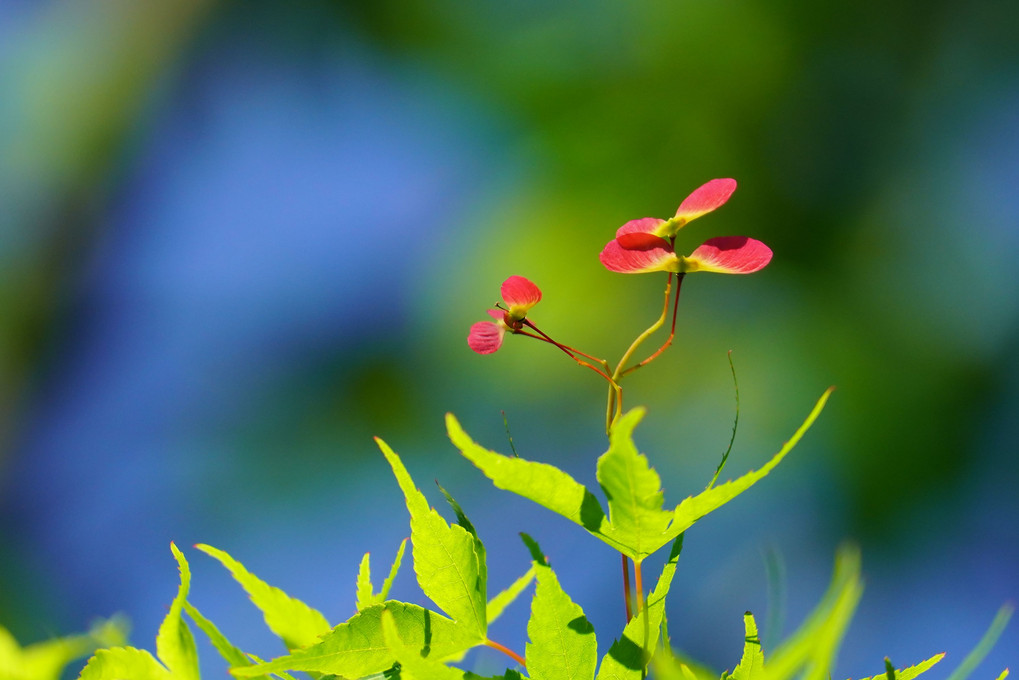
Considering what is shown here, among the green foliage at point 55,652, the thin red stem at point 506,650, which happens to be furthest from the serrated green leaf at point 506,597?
the green foliage at point 55,652

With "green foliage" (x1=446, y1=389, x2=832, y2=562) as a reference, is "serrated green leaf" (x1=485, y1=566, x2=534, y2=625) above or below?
below

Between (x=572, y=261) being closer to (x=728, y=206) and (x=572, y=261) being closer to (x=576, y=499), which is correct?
(x=728, y=206)

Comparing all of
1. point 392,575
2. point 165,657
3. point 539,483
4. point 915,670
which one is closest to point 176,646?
point 165,657

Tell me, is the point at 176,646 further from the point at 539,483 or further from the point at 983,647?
the point at 983,647

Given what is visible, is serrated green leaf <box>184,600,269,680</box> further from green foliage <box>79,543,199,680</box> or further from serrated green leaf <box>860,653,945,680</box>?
serrated green leaf <box>860,653,945,680</box>

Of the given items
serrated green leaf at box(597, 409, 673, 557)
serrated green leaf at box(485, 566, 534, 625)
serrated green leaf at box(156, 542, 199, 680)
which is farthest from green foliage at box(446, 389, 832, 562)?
serrated green leaf at box(156, 542, 199, 680)

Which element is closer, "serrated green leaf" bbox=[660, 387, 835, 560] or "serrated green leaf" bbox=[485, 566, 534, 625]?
"serrated green leaf" bbox=[660, 387, 835, 560]
